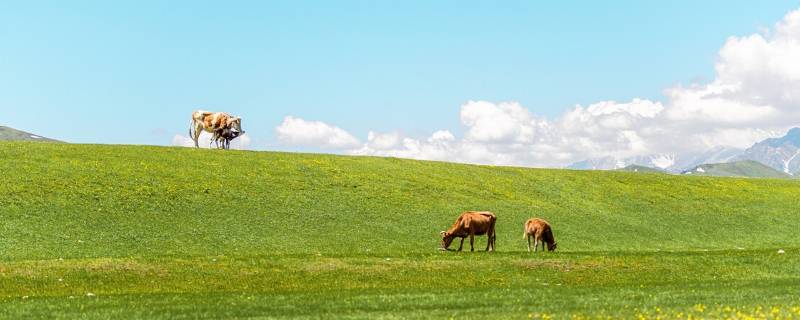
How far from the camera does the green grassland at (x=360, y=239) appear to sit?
995 inches

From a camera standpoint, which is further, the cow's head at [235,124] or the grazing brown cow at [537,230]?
the cow's head at [235,124]

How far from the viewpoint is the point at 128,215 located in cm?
5025

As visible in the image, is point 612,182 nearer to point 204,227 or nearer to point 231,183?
point 231,183

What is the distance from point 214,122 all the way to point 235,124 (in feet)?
7.35

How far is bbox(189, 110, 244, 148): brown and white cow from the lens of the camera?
78125mm

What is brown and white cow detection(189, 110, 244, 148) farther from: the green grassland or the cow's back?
the cow's back

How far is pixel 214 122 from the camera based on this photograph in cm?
7838

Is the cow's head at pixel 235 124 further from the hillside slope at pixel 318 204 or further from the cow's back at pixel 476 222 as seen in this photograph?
the cow's back at pixel 476 222

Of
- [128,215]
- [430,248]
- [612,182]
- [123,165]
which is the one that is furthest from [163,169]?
[612,182]

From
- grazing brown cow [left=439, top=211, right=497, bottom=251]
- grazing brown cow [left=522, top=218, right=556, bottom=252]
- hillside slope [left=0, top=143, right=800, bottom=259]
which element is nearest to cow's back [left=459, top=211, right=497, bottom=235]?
grazing brown cow [left=439, top=211, right=497, bottom=251]

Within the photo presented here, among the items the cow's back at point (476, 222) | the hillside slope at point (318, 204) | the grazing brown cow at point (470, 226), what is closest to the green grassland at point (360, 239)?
the hillside slope at point (318, 204)

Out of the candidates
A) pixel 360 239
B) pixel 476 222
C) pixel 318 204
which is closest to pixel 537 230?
pixel 476 222

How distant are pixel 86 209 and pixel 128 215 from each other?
283cm

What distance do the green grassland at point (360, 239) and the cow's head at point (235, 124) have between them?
5.41 m
